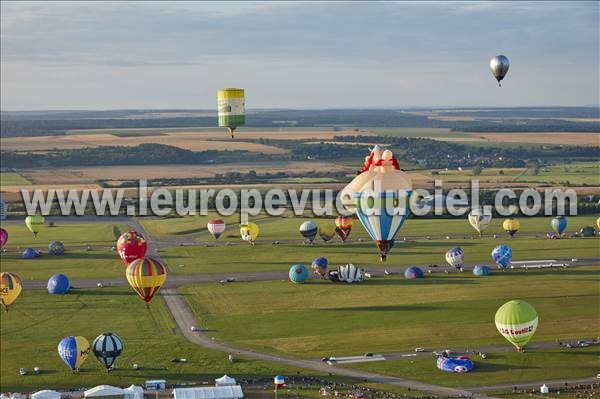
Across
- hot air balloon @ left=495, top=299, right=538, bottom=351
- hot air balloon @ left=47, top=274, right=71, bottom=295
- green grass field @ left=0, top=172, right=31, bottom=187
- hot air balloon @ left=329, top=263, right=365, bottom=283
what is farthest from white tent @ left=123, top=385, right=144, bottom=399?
green grass field @ left=0, top=172, right=31, bottom=187

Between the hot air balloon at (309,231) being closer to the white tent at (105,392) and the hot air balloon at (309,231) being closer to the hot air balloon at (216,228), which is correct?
the hot air balloon at (216,228)

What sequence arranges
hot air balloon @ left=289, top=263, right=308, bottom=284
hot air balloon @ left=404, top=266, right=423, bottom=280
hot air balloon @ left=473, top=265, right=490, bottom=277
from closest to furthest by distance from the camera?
hot air balloon @ left=289, top=263, right=308, bottom=284 < hot air balloon @ left=404, top=266, right=423, bottom=280 < hot air balloon @ left=473, top=265, right=490, bottom=277

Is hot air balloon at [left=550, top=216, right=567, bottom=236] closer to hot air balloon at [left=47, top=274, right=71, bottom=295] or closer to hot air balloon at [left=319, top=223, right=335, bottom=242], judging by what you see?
hot air balloon at [left=319, top=223, right=335, bottom=242]

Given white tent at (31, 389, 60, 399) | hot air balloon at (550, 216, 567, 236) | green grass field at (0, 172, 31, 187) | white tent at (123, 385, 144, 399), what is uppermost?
green grass field at (0, 172, 31, 187)

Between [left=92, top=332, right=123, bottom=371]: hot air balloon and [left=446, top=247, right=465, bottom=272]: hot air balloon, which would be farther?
[left=446, top=247, right=465, bottom=272]: hot air balloon

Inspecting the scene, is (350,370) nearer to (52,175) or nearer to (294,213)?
(294,213)

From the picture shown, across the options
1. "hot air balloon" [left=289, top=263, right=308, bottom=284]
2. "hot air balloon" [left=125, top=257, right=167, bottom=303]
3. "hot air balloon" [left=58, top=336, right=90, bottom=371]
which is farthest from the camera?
"hot air balloon" [left=289, top=263, right=308, bottom=284]

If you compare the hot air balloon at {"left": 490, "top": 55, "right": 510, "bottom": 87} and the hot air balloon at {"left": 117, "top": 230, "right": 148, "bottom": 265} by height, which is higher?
the hot air balloon at {"left": 490, "top": 55, "right": 510, "bottom": 87}
